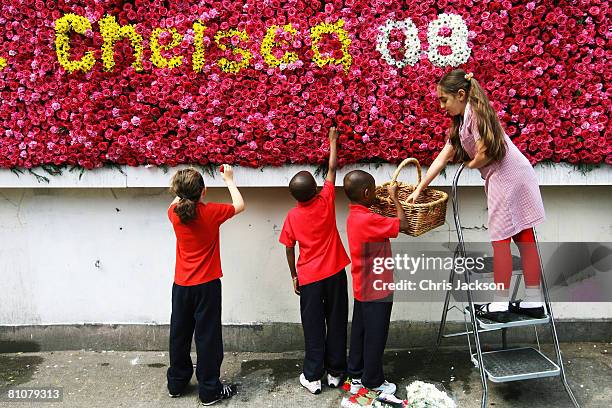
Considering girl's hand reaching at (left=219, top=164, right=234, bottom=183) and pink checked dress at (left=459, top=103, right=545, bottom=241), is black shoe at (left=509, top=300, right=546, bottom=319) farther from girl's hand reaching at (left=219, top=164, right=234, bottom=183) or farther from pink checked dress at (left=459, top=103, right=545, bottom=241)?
girl's hand reaching at (left=219, top=164, right=234, bottom=183)

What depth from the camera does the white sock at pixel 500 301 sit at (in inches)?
152

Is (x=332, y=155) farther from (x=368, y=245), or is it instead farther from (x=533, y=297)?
(x=533, y=297)

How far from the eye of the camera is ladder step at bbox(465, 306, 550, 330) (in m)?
3.74

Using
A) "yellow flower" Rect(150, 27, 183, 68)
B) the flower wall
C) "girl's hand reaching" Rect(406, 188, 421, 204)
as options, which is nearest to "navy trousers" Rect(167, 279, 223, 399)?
the flower wall

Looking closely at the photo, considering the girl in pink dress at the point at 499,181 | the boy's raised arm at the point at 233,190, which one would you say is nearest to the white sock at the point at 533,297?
the girl in pink dress at the point at 499,181

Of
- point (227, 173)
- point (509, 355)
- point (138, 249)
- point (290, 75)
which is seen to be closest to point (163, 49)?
point (290, 75)

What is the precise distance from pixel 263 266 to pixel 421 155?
1499 millimetres

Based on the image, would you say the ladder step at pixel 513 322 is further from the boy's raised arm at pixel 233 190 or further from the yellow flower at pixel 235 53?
the yellow flower at pixel 235 53

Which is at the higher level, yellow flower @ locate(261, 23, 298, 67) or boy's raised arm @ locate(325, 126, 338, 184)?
yellow flower @ locate(261, 23, 298, 67)

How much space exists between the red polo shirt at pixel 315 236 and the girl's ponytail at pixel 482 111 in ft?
3.44


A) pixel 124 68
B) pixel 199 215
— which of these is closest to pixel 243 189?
pixel 199 215

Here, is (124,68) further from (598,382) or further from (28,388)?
(598,382)

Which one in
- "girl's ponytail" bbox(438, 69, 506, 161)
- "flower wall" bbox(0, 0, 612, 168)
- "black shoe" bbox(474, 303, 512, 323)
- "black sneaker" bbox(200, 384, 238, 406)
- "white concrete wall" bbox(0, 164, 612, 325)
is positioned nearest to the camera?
"girl's ponytail" bbox(438, 69, 506, 161)

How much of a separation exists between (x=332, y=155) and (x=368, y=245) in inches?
30.7
